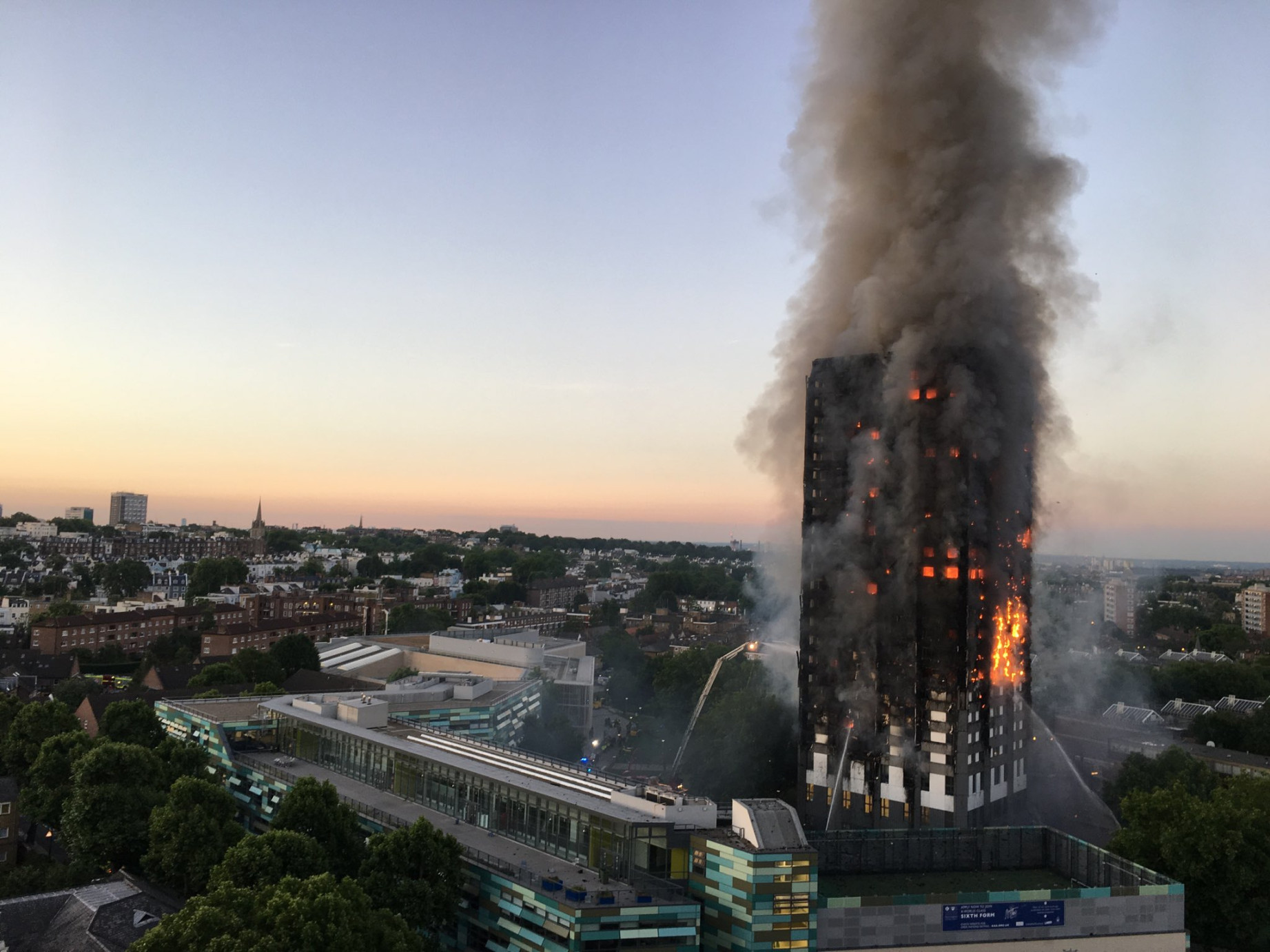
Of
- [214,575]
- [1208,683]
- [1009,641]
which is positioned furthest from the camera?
[214,575]

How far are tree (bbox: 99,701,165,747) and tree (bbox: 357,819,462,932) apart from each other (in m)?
27.3

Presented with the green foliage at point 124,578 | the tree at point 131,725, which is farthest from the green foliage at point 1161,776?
the green foliage at point 124,578

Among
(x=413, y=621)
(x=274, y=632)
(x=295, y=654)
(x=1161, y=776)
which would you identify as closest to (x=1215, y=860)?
(x=1161, y=776)

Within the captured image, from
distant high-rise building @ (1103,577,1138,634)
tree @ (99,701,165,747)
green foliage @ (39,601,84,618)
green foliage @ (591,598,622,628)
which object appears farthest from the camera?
distant high-rise building @ (1103,577,1138,634)

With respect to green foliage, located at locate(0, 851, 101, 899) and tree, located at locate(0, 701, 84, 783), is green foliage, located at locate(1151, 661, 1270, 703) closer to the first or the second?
green foliage, located at locate(0, 851, 101, 899)

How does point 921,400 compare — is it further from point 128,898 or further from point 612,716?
point 612,716

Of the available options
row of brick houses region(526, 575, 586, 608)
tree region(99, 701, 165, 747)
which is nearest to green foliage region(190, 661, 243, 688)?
tree region(99, 701, 165, 747)

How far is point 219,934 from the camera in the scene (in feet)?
83.6

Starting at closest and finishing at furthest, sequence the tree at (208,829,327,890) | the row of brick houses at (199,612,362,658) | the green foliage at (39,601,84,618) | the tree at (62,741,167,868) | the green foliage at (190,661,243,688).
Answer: the tree at (208,829,327,890), the tree at (62,741,167,868), the green foliage at (190,661,243,688), the row of brick houses at (199,612,362,658), the green foliage at (39,601,84,618)

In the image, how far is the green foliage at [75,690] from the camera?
69.2 meters

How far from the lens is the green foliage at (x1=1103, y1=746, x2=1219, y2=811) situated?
50688 millimetres

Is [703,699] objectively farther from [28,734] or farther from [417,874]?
[417,874]

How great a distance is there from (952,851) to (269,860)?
27309 mm

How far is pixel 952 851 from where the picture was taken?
135ft
